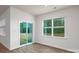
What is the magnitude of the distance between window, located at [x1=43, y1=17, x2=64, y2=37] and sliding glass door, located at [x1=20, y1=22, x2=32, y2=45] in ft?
2.95

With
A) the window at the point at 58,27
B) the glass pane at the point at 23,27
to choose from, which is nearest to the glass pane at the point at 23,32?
the glass pane at the point at 23,27

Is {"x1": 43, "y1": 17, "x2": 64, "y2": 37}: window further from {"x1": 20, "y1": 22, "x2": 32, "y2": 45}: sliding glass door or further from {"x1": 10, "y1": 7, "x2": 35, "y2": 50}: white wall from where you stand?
{"x1": 10, "y1": 7, "x2": 35, "y2": 50}: white wall

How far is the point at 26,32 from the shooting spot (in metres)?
4.78

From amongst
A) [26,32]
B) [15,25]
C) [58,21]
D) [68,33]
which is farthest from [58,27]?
[15,25]

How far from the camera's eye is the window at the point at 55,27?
387 cm

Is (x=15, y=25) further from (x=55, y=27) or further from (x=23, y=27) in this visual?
(x=55, y=27)

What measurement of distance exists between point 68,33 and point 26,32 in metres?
2.33

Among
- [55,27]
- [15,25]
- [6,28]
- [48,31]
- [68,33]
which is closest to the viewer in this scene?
[68,33]

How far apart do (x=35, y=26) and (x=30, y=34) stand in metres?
0.55

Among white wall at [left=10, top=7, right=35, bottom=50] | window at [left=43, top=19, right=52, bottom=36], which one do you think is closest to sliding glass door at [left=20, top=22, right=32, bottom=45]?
white wall at [left=10, top=7, right=35, bottom=50]

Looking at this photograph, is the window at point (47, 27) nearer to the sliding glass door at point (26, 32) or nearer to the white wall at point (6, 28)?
the sliding glass door at point (26, 32)

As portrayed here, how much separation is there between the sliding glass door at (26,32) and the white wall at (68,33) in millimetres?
613
